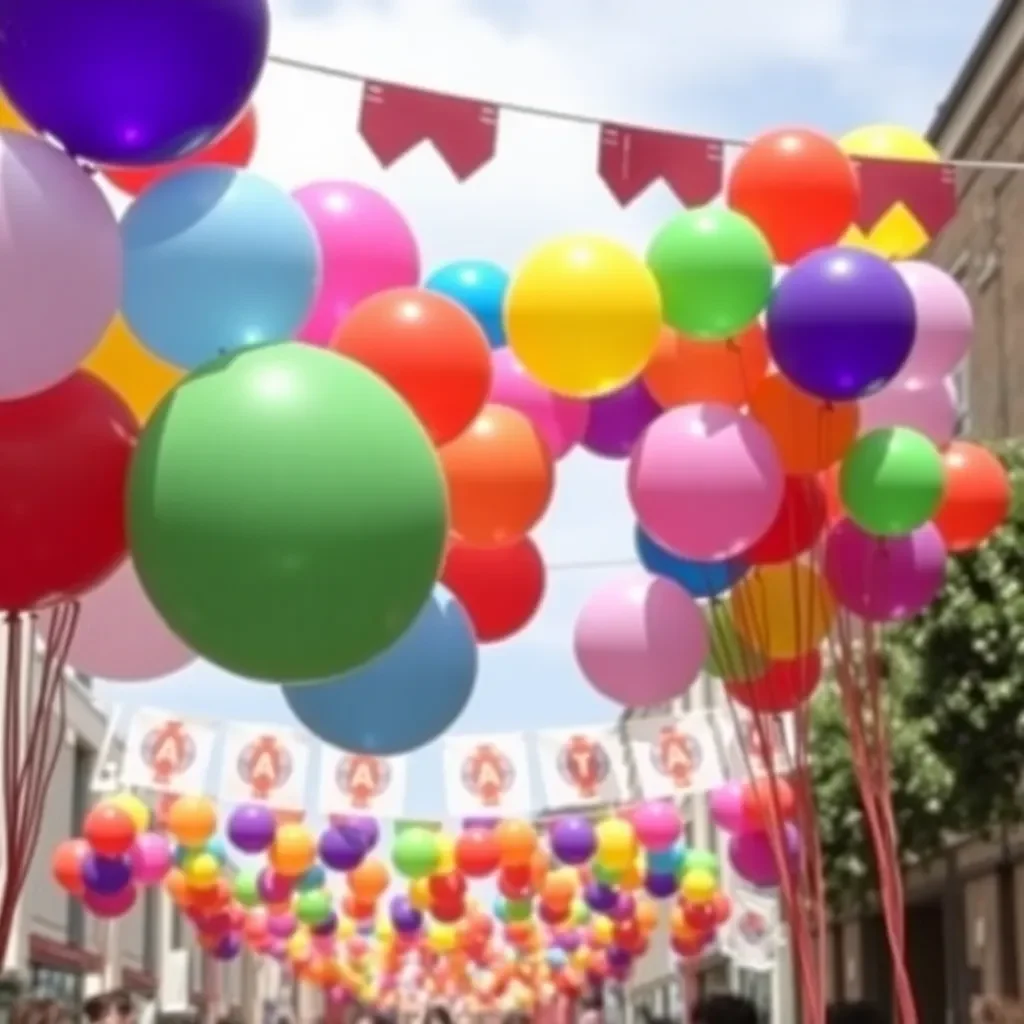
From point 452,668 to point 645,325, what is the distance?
1418 millimetres

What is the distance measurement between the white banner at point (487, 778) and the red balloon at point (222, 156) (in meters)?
10.2

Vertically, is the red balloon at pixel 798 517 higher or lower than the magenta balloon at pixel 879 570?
higher

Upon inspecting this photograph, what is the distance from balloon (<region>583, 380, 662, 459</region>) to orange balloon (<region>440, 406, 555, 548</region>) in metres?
0.77

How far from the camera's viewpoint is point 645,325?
729 cm

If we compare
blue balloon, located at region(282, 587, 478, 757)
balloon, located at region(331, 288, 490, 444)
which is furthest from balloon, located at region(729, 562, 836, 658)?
balloon, located at region(331, 288, 490, 444)

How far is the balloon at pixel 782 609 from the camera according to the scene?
8352 mm

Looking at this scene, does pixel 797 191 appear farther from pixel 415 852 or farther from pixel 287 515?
pixel 415 852

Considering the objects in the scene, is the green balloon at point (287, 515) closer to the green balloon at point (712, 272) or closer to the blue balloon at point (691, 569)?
the green balloon at point (712, 272)

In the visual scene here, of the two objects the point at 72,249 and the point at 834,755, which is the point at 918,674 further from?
the point at 72,249

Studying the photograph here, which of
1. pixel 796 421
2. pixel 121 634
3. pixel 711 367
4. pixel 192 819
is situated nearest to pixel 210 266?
pixel 121 634

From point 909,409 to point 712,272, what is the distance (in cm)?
134

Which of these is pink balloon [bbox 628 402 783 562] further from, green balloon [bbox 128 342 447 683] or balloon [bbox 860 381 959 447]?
green balloon [bbox 128 342 447 683]

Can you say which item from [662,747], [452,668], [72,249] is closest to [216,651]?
[72,249]

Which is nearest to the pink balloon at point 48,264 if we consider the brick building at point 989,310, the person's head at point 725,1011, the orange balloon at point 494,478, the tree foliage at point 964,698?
the orange balloon at point 494,478
